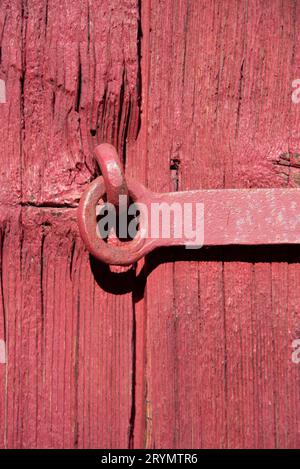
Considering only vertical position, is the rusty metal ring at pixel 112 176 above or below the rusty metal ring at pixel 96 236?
above

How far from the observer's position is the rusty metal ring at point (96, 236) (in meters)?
0.74

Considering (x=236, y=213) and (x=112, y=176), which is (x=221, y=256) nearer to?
(x=236, y=213)

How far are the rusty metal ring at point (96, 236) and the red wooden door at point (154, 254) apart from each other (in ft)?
0.21

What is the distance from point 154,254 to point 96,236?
0.12 m

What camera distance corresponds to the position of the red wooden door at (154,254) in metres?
0.80

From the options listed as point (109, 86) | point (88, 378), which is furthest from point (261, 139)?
point (88, 378)

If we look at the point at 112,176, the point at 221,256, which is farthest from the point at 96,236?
the point at 221,256

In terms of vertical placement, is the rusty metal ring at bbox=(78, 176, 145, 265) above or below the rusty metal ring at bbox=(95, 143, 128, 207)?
below

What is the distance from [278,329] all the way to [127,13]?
1.90 ft

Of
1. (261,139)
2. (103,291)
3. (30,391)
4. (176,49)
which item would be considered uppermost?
(176,49)

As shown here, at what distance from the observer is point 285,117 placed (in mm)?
827

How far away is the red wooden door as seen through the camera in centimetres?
80

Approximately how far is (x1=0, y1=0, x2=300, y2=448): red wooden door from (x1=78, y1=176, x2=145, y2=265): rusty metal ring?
0.21ft

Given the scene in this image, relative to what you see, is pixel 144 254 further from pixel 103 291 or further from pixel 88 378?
pixel 88 378
